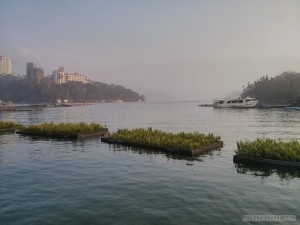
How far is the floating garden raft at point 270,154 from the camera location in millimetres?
23875

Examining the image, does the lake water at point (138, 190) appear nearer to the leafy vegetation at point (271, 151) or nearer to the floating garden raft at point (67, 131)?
the leafy vegetation at point (271, 151)

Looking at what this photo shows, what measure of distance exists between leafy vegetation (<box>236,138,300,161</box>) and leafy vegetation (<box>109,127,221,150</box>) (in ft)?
16.5

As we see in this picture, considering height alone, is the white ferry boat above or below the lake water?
above

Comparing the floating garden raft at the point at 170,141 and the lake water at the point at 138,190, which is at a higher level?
the floating garden raft at the point at 170,141

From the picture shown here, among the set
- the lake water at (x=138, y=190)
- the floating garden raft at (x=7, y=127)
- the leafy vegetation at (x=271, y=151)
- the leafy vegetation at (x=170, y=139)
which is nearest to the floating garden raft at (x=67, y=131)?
the floating garden raft at (x=7, y=127)

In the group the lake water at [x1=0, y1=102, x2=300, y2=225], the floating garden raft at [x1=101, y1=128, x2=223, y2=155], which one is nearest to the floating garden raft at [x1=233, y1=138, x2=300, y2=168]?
the lake water at [x1=0, y1=102, x2=300, y2=225]

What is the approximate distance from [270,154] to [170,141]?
10340 millimetres

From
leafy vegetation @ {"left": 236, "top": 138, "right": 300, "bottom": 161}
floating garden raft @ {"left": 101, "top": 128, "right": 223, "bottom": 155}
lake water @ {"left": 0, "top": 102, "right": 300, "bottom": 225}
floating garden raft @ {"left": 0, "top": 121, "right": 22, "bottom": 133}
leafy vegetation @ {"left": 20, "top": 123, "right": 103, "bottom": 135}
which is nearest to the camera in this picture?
lake water @ {"left": 0, "top": 102, "right": 300, "bottom": 225}

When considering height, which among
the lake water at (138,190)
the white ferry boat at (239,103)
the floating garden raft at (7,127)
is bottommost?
the lake water at (138,190)

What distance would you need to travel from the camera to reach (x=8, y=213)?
14.6 m

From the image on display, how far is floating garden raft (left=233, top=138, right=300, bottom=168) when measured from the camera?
23.9 metres

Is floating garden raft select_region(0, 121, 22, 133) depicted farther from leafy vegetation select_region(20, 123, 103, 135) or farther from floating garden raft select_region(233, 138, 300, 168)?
floating garden raft select_region(233, 138, 300, 168)

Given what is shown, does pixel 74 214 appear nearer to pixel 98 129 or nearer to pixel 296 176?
pixel 296 176

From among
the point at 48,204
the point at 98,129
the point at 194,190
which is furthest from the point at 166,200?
the point at 98,129
